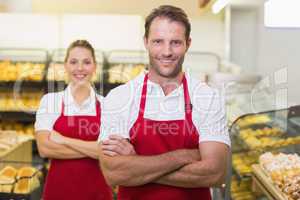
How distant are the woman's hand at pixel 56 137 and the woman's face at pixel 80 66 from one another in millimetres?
243

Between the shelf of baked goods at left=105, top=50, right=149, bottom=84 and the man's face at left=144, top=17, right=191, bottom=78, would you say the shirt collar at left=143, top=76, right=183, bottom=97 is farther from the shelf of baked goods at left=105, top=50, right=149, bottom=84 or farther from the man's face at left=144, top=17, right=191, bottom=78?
the shelf of baked goods at left=105, top=50, right=149, bottom=84

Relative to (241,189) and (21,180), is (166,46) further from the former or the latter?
(21,180)

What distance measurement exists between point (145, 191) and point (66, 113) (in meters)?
0.58

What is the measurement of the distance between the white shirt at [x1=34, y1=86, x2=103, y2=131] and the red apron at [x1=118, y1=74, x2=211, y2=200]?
398 millimetres

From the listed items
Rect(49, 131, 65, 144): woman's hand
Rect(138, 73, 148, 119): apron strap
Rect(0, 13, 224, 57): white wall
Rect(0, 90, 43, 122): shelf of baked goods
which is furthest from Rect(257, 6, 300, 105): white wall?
Rect(0, 90, 43, 122): shelf of baked goods

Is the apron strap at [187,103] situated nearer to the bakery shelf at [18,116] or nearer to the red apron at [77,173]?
the red apron at [77,173]

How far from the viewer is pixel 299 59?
2.29 metres

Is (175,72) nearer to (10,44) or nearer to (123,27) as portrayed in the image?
(123,27)

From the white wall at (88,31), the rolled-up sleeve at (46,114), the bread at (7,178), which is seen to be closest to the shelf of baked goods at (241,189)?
the white wall at (88,31)

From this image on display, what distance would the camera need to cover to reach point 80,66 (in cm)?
232

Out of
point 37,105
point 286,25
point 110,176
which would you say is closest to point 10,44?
point 37,105

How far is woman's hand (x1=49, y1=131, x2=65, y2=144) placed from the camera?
233 centimetres

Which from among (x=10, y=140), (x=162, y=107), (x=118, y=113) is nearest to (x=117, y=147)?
(x=118, y=113)

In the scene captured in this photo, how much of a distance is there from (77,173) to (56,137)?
183mm
